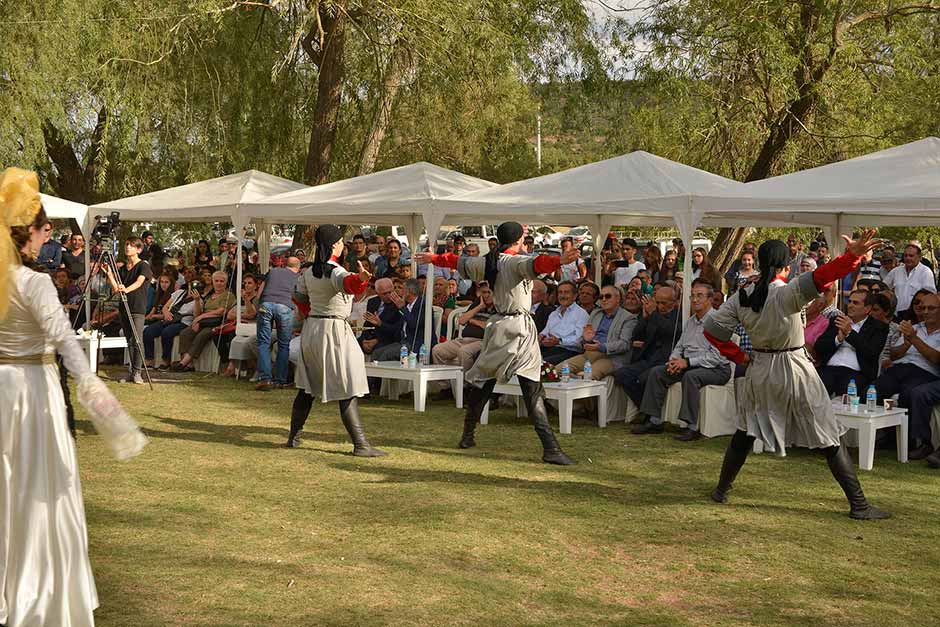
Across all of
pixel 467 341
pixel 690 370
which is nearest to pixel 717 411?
pixel 690 370

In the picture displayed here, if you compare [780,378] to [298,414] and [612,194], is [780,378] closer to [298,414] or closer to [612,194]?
[298,414]

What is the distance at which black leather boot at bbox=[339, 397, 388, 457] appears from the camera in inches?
367

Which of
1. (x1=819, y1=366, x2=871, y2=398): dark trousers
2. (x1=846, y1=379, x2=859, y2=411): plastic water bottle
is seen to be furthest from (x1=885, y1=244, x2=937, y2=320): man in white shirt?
(x1=846, y1=379, x2=859, y2=411): plastic water bottle

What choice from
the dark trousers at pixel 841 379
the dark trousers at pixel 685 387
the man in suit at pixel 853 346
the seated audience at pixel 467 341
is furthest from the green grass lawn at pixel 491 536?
the seated audience at pixel 467 341

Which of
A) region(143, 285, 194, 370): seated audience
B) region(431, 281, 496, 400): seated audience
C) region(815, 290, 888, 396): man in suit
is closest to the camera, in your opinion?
region(815, 290, 888, 396): man in suit

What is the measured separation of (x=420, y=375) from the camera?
1226 cm

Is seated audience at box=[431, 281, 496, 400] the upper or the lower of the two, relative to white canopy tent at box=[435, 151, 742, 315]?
lower

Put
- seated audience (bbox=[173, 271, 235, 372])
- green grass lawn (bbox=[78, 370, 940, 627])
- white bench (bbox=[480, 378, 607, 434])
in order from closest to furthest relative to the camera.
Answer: green grass lawn (bbox=[78, 370, 940, 627]) < white bench (bbox=[480, 378, 607, 434]) < seated audience (bbox=[173, 271, 235, 372])

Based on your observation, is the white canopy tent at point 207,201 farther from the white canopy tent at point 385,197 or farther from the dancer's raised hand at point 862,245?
the dancer's raised hand at point 862,245

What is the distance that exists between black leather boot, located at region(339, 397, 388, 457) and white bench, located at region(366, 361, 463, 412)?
9.00ft

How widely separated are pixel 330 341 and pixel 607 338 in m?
3.86

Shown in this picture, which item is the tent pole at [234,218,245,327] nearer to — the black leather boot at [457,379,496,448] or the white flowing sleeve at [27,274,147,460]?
the black leather boot at [457,379,496,448]

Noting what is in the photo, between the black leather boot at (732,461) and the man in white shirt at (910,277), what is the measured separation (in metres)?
9.14

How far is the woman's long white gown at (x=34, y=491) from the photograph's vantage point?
15.4 feet
